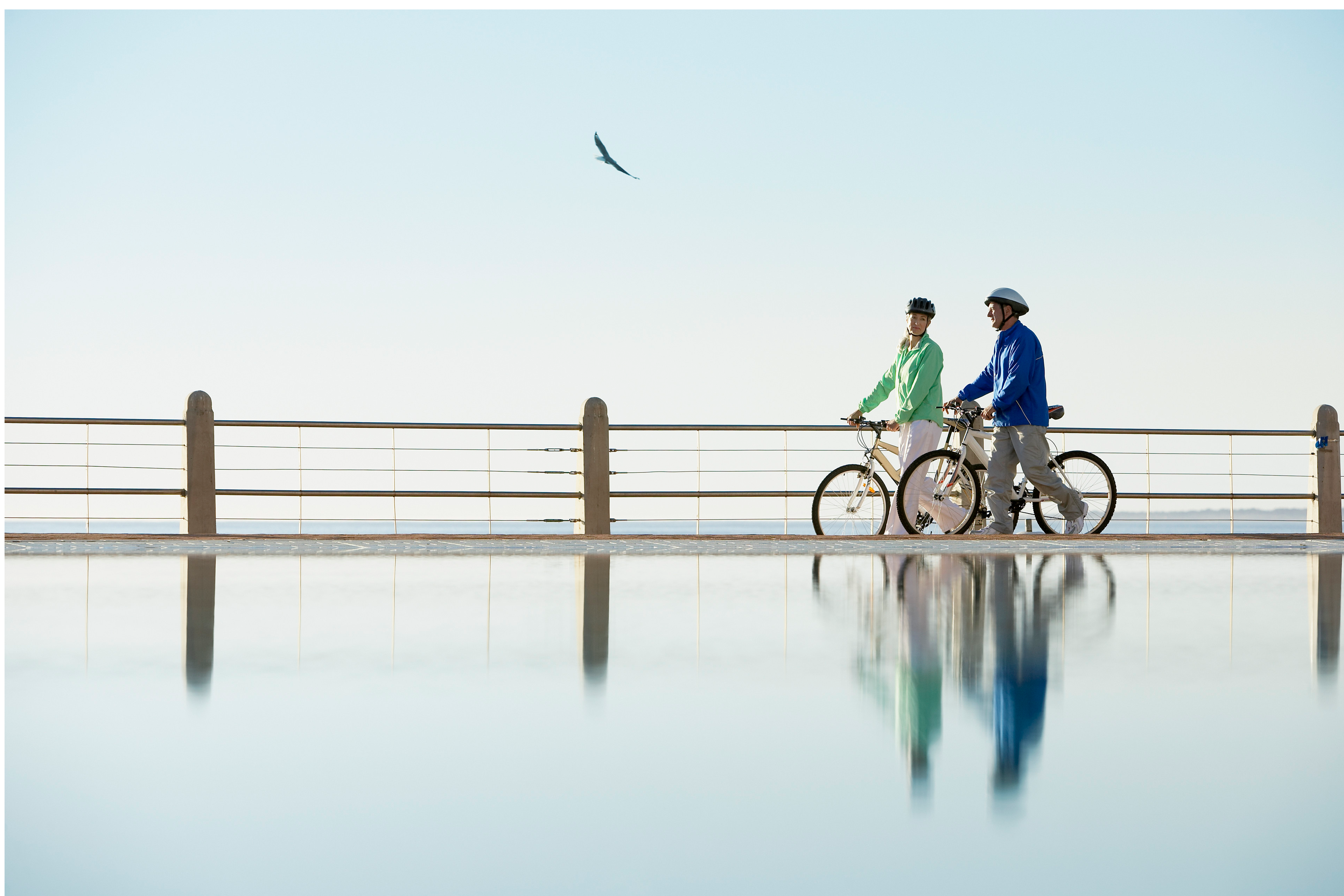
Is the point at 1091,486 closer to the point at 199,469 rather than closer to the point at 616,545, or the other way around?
the point at 616,545

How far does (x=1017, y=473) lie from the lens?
7.03 metres

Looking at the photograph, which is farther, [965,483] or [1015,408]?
[965,483]

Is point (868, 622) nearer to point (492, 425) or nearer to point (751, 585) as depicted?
point (751, 585)

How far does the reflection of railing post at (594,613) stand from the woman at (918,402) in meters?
2.31

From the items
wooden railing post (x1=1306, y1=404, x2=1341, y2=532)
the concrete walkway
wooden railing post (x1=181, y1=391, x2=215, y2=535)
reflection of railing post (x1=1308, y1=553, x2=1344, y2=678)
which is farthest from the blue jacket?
wooden railing post (x1=181, y1=391, x2=215, y2=535)

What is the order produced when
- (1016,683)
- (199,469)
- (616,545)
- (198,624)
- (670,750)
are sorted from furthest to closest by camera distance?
(199,469), (616,545), (198,624), (1016,683), (670,750)

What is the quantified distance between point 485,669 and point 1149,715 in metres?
1.24

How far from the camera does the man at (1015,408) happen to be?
21.6ft

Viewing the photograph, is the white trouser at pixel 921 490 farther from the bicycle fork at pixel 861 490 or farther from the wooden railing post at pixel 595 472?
the wooden railing post at pixel 595 472

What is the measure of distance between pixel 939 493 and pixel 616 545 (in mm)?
2014

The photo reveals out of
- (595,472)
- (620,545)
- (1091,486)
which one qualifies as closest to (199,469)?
(595,472)

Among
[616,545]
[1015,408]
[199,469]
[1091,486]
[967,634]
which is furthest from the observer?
[199,469]

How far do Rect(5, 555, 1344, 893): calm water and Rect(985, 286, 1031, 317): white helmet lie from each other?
331 centimetres

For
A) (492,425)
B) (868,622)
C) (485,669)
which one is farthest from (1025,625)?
(492,425)
